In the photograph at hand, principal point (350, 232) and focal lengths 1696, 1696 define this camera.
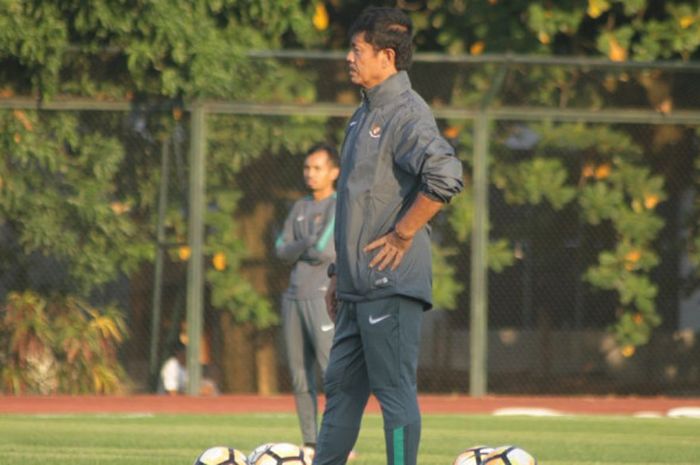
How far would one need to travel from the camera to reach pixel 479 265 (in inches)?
679

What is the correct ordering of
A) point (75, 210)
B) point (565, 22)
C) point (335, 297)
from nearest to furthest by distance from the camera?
1. point (335, 297)
2. point (75, 210)
3. point (565, 22)

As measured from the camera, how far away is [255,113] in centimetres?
1694

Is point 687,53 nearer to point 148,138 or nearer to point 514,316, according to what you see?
point 514,316

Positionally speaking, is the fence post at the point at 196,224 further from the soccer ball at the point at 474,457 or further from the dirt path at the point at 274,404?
the soccer ball at the point at 474,457

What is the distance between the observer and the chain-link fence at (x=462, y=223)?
16.8 metres

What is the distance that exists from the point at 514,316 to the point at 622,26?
335 cm

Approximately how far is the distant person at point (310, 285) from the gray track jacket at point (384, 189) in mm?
3664

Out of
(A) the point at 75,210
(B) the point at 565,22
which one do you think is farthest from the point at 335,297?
(B) the point at 565,22

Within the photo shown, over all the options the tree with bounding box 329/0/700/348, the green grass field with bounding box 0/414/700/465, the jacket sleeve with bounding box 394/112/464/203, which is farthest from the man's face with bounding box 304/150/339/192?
the tree with bounding box 329/0/700/348

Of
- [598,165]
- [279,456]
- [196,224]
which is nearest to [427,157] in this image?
[279,456]

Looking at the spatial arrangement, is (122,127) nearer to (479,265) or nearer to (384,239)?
(479,265)

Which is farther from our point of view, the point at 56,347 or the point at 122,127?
→ the point at 122,127

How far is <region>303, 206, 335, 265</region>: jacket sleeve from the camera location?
10336mm

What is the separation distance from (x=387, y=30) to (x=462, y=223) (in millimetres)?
10869
